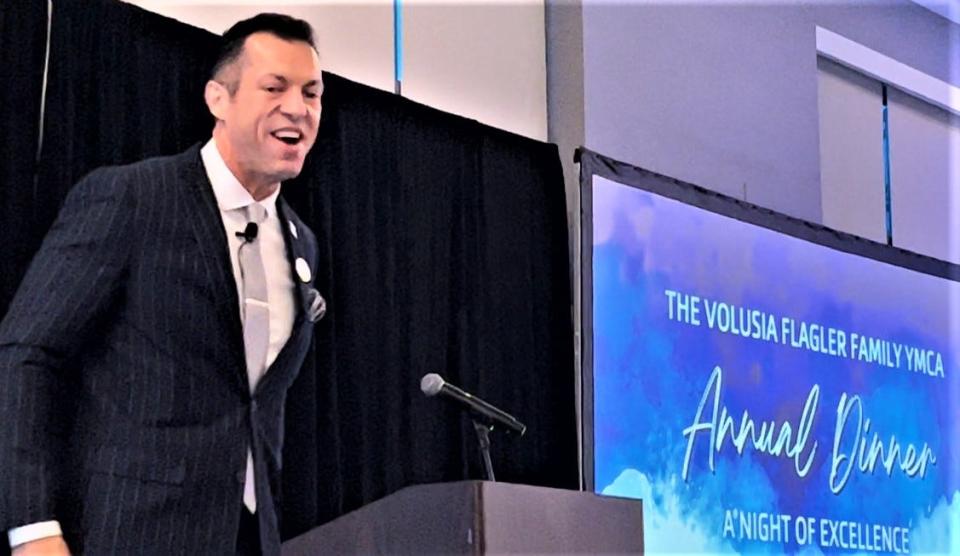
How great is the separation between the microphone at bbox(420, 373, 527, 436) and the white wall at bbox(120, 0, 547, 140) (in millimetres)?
1770

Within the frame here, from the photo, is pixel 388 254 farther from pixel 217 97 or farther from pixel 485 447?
pixel 217 97

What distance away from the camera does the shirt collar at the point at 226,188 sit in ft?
6.82

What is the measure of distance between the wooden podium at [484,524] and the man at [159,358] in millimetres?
305

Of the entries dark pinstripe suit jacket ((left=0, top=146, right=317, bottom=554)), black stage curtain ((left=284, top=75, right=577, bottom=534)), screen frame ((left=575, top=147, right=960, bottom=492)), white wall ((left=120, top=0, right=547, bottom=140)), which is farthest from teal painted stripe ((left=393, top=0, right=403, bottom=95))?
dark pinstripe suit jacket ((left=0, top=146, right=317, bottom=554))

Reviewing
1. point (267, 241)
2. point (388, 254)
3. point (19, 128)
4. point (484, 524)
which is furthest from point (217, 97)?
point (388, 254)

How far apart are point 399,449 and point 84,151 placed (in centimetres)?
121

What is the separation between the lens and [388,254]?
416 cm

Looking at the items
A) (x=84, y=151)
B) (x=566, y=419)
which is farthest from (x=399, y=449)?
(x=84, y=151)

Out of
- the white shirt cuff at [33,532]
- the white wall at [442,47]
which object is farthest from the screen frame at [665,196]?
the white shirt cuff at [33,532]

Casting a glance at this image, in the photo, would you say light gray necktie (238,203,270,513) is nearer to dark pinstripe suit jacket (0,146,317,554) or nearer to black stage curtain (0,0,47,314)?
dark pinstripe suit jacket (0,146,317,554)

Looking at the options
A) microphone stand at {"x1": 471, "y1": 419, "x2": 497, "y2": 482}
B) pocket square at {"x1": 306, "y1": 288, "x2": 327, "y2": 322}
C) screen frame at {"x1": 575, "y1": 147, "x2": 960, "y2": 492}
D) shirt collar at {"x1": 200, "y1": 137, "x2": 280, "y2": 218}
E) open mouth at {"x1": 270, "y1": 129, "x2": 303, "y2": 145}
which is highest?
screen frame at {"x1": 575, "y1": 147, "x2": 960, "y2": 492}

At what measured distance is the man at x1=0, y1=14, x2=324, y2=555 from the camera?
1844mm

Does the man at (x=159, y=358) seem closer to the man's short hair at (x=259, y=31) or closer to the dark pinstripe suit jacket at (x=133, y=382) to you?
the dark pinstripe suit jacket at (x=133, y=382)

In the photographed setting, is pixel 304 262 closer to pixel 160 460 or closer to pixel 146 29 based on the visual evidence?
pixel 160 460
